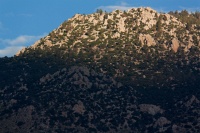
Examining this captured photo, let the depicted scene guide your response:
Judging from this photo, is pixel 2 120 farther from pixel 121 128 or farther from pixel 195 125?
pixel 195 125

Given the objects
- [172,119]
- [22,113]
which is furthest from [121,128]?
[22,113]

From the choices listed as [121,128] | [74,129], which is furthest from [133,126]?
[74,129]

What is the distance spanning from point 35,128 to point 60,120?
351 inches

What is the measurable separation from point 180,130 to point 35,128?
145 feet

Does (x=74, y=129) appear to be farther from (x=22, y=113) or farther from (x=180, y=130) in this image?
(x=180, y=130)

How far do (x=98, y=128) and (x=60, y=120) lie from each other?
40.2ft

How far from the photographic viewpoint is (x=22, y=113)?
199 meters

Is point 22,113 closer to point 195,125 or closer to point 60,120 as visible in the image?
point 60,120

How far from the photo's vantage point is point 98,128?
196 metres

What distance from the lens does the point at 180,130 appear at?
634 feet

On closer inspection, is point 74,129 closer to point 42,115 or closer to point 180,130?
point 42,115

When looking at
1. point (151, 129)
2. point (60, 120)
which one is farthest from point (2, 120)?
point (151, 129)

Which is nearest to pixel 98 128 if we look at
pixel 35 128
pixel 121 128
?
pixel 121 128

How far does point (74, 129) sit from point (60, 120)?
585 centimetres
